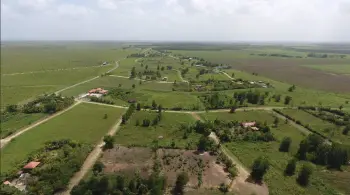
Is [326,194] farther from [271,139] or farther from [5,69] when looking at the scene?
[5,69]

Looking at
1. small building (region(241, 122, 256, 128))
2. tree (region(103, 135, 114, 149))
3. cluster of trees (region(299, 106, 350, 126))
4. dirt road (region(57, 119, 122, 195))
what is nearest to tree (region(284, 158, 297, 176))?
small building (region(241, 122, 256, 128))

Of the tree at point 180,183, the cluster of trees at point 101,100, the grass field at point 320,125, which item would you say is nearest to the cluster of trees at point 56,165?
the tree at point 180,183

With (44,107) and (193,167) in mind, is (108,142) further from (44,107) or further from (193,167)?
(44,107)

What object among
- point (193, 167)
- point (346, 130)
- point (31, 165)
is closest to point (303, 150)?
point (346, 130)

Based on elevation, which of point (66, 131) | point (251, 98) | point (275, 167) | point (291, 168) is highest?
point (251, 98)

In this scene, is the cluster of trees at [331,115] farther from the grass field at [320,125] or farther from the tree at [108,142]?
the tree at [108,142]

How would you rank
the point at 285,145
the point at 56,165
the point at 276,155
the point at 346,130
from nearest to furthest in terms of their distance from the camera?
the point at 56,165 → the point at 276,155 → the point at 285,145 → the point at 346,130

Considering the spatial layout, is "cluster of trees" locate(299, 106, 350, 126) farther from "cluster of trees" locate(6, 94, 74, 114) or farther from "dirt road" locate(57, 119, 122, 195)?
"cluster of trees" locate(6, 94, 74, 114)
